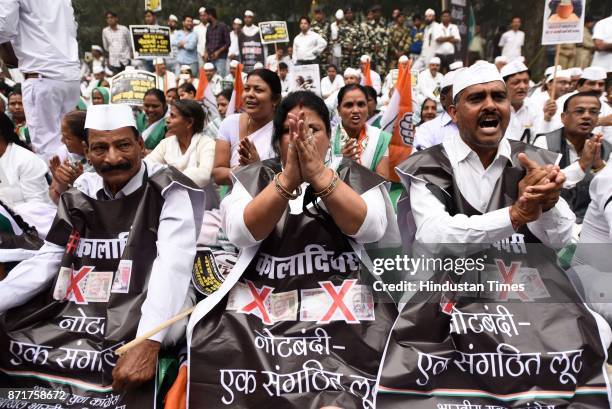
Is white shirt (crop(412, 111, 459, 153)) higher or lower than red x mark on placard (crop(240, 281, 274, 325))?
higher

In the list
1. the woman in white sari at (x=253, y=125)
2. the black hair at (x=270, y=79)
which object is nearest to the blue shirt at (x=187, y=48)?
the woman in white sari at (x=253, y=125)

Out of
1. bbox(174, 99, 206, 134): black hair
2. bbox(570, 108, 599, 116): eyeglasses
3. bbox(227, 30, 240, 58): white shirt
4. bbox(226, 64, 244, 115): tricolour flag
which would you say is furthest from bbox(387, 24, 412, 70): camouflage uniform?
bbox(570, 108, 599, 116): eyeglasses

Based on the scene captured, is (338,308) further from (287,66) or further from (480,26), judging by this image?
(480,26)

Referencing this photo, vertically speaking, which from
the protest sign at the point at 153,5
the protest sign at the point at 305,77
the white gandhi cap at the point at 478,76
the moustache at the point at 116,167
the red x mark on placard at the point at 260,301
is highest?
the protest sign at the point at 153,5

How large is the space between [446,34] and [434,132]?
1027cm

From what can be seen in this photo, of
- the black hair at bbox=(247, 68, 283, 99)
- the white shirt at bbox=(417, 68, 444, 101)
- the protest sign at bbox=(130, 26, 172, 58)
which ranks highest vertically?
the protest sign at bbox=(130, 26, 172, 58)

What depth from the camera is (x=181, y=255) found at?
3.18 meters

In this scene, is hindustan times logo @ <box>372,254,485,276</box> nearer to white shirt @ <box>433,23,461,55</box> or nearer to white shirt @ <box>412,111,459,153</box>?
white shirt @ <box>412,111,459,153</box>

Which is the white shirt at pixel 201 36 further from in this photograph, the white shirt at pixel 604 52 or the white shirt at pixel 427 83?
the white shirt at pixel 604 52

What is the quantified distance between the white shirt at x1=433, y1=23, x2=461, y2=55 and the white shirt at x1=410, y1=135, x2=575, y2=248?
43.4 ft

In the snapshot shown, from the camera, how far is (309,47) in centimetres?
1633

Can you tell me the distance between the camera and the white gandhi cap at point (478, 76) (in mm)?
3219

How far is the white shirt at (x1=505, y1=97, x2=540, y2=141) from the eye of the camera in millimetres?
7578

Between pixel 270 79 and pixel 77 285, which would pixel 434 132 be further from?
pixel 77 285
